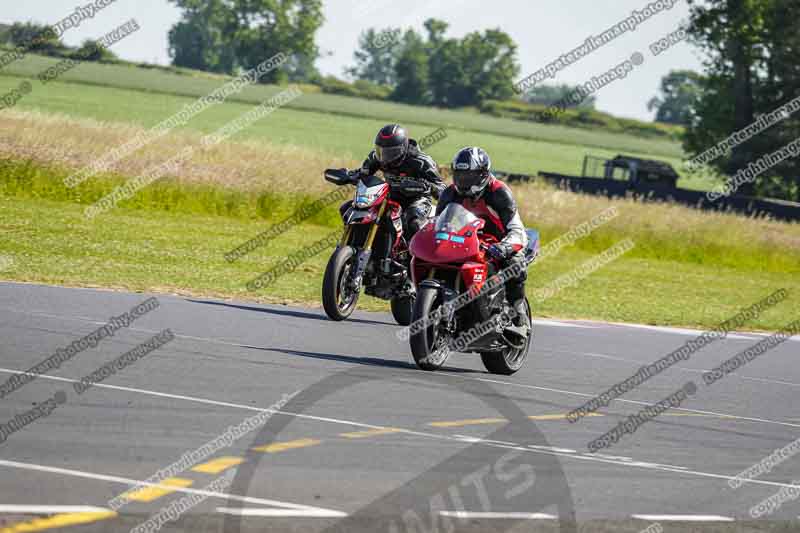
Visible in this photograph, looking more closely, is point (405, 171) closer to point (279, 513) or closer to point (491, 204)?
point (491, 204)

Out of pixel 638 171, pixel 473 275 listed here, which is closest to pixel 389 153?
pixel 473 275

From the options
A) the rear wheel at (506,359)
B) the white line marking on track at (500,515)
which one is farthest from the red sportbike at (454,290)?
the white line marking on track at (500,515)

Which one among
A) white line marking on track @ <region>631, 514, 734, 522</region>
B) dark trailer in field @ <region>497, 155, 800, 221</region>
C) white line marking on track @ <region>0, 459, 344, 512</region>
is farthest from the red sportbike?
dark trailer in field @ <region>497, 155, 800, 221</region>

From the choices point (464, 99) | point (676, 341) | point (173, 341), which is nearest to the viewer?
point (173, 341)

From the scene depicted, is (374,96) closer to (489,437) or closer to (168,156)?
(168,156)

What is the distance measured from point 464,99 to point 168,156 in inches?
4479

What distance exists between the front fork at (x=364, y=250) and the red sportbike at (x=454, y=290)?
2.56 meters

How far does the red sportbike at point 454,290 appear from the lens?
10.2 meters

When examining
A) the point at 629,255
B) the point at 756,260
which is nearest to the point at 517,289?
the point at 629,255

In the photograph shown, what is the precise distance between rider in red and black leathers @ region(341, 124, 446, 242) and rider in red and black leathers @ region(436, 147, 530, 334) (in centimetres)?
257

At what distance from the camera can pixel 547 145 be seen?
90.0 metres

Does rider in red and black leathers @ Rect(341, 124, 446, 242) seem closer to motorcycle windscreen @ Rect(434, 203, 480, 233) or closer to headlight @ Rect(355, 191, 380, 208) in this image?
headlight @ Rect(355, 191, 380, 208)

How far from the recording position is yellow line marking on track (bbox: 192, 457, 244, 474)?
6.26m

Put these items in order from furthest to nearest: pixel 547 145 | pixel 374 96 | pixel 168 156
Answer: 1. pixel 374 96
2. pixel 547 145
3. pixel 168 156
